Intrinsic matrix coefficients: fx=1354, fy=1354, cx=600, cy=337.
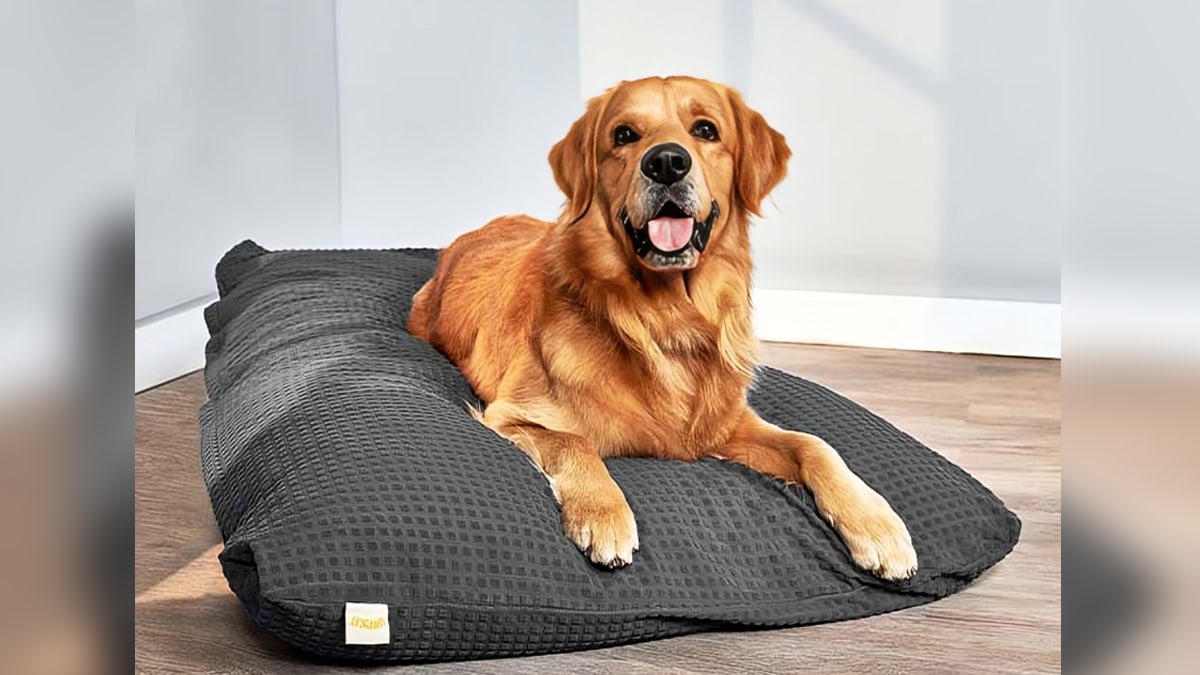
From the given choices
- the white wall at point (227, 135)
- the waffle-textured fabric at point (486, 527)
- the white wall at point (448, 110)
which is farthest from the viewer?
the white wall at point (448, 110)

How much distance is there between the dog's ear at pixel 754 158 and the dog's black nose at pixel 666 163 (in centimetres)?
15

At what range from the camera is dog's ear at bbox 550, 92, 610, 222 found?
7.19 ft

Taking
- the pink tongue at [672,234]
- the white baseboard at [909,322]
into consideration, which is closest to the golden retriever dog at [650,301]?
the pink tongue at [672,234]

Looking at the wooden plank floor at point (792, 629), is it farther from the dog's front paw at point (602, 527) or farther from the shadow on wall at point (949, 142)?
the shadow on wall at point (949, 142)

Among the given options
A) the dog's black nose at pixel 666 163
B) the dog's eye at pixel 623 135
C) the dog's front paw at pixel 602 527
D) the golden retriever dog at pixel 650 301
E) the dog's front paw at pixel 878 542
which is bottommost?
the dog's front paw at pixel 878 542

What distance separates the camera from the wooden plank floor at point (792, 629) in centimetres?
172

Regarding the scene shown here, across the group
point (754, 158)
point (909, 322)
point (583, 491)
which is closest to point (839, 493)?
point (583, 491)

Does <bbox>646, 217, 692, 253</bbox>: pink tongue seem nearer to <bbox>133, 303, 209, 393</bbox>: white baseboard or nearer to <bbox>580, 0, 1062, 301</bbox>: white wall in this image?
<bbox>133, 303, 209, 393</bbox>: white baseboard

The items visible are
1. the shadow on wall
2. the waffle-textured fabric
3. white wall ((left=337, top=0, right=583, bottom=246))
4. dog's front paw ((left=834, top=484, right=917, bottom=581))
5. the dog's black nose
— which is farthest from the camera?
white wall ((left=337, top=0, right=583, bottom=246))

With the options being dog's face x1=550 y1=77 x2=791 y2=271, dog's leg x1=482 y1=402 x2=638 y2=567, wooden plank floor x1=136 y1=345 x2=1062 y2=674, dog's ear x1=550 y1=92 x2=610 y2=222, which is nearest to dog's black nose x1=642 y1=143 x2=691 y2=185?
dog's face x1=550 y1=77 x2=791 y2=271
